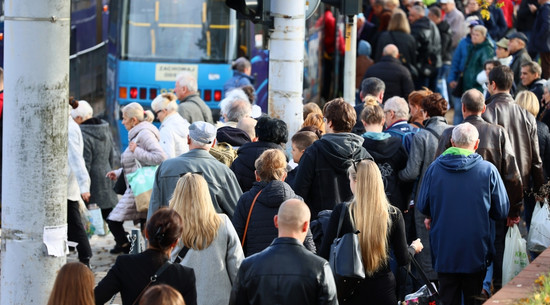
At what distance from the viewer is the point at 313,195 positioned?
8.11 meters

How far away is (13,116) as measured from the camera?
18.2 feet

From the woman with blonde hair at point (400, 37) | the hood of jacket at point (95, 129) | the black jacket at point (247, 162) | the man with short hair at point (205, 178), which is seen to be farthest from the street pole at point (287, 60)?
the woman with blonde hair at point (400, 37)

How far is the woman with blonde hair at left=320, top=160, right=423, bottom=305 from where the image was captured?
21.5 ft

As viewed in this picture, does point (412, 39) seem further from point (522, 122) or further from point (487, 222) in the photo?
point (487, 222)

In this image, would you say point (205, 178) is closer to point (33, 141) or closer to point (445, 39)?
point (33, 141)

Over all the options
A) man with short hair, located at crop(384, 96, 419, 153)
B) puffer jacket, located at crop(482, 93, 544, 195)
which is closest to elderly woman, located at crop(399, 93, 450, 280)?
man with short hair, located at crop(384, 96, 419, 153)

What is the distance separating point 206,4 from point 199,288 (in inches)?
445

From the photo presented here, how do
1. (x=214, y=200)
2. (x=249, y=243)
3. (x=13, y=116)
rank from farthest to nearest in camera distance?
(x=214, y=200) → (x=249, y=243) → (x=13, y=116)

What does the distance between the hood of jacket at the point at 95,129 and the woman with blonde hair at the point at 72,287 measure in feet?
21.1

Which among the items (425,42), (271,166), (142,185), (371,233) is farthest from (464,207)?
(425,42)

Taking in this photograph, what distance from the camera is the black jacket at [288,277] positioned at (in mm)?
5379

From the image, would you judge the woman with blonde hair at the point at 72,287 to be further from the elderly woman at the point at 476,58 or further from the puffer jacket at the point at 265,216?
the elderly woman at the point at 476,58

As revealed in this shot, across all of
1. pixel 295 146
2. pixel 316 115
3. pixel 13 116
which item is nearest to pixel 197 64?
pixel 316 115

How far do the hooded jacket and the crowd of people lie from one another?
1 cm
